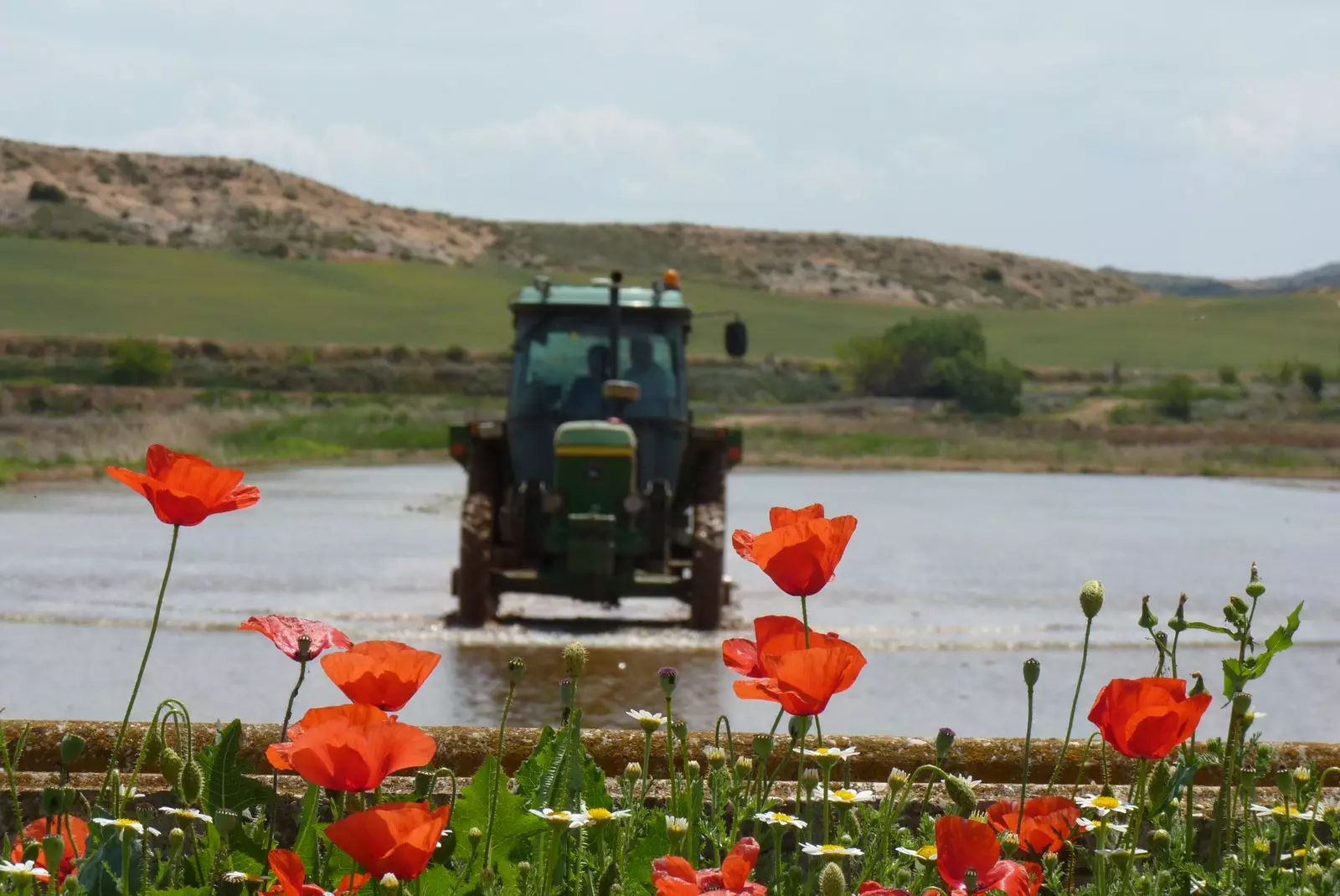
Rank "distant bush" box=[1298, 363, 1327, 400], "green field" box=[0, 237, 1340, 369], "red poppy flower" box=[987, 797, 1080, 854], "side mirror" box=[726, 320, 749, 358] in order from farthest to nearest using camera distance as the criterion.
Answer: "green field" box=[0, 237, 1340, 369] < "distant bush" box=[1298, 363, 1327, 400] < "side mirror" box=[726, 320, 749, 358] < "red poppy flower" box=[987, 797, 1080, 854]

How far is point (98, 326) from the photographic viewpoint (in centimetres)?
8119

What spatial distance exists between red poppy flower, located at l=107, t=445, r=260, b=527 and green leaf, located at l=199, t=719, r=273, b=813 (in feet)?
0.83

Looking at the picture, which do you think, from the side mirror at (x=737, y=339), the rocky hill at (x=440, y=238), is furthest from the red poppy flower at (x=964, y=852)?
the rocky hill at (x=440, y=238)

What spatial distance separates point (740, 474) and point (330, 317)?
173 ft

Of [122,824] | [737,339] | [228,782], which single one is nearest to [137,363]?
[737,339]

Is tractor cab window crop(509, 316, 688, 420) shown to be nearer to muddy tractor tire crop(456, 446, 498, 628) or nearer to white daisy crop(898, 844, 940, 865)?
muddy tractor tire crop(456, 446, 498, 628)

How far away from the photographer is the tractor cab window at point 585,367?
523 inches

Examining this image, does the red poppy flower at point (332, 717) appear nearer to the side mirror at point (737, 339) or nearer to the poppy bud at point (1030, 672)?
the poppy bud at point (1030, 672)

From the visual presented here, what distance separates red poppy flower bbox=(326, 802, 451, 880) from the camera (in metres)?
1.64

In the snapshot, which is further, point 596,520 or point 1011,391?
point 1011,391

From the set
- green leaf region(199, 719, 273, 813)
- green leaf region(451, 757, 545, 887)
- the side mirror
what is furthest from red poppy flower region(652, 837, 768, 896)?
the side mirror

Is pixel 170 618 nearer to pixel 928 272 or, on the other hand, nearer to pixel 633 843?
pixel 633 843

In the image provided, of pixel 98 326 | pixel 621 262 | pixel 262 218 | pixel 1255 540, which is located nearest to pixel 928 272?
pixel 621 262

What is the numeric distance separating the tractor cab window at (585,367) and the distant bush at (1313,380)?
6495cm
